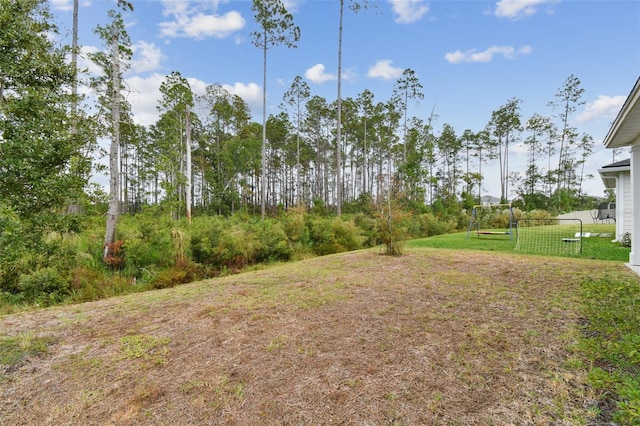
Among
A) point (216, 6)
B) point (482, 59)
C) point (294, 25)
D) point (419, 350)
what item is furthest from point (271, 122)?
point (419, 350)

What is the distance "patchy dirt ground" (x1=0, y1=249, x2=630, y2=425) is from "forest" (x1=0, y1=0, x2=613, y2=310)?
1.31 meters

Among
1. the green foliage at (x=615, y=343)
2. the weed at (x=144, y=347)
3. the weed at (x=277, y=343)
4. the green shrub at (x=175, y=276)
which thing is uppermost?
the green foliage at (x=615, y=343)

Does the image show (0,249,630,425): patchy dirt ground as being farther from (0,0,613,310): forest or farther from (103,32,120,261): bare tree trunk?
(103,32,120,261): bare tree trunk

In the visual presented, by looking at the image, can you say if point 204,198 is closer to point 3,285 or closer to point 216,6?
point 216,6

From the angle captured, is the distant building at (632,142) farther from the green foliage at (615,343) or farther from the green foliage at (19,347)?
the green foliage at (19,347)

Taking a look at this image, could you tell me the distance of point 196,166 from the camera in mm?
26078

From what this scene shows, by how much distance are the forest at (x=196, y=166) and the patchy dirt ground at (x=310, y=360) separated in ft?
4.29

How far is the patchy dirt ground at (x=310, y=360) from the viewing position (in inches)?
73.4

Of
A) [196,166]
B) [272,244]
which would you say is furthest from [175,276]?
[196,166]

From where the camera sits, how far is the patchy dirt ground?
1865mm

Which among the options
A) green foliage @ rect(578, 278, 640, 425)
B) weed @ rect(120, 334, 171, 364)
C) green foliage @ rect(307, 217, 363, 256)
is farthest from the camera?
green foliage @ rect(307, 217, 363, 256)

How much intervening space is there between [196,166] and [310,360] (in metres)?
26.6

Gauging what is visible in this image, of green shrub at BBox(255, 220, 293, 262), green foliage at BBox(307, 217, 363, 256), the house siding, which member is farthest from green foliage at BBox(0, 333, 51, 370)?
the house siding

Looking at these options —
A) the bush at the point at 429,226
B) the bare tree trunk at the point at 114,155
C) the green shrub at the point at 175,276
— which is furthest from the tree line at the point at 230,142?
the bush at the point at 429,226
